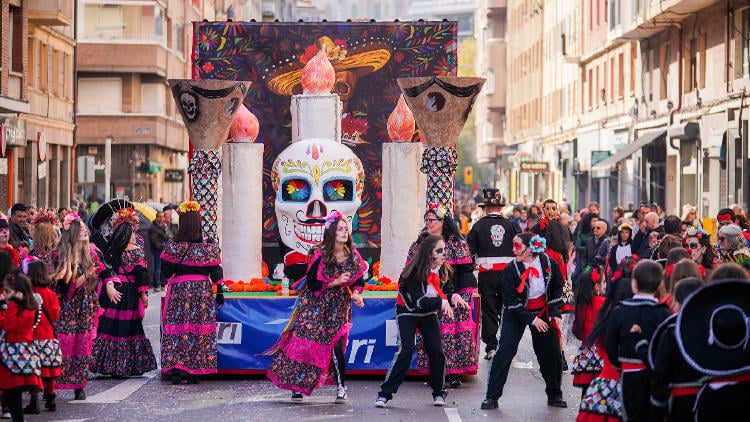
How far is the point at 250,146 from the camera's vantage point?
53.7 ft

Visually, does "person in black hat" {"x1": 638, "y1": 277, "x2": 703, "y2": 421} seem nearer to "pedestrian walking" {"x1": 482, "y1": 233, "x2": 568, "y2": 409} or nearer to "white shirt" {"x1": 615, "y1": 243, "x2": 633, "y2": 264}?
"pedestrian walking" {"x1": 482, "y1": 233, "x2": 568, "y2": 409}

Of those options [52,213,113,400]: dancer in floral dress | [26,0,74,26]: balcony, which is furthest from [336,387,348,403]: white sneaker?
[26,0,74,26]: balcony

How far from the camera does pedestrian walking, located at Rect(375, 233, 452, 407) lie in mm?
12578

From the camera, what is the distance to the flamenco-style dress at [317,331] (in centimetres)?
1291

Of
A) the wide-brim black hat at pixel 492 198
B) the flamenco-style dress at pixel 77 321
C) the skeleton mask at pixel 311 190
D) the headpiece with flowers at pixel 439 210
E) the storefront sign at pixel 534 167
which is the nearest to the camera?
the flamenco-style dress at pixel 77 321

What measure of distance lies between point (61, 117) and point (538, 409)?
33866 mm

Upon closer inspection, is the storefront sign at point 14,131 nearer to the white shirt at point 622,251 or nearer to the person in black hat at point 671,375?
the white shirt at point 622,251

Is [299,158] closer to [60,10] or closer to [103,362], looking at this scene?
[103,362]

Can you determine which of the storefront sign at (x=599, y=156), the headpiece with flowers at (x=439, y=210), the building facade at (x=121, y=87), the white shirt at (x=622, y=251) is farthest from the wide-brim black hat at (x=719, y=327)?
the building facade at (x=121, y=87)

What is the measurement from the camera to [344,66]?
1852 cm

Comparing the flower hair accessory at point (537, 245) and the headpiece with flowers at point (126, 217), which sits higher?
the headpiece with flowers at point (126, 217)

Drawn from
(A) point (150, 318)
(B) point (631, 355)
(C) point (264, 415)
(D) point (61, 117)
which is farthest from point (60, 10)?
(B) point (631, 355)

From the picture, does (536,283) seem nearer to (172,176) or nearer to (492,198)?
(492,198)

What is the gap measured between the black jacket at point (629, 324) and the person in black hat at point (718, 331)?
3.25 ft
